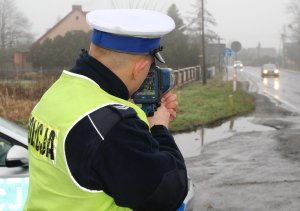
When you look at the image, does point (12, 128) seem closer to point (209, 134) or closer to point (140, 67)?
point (140, 67)

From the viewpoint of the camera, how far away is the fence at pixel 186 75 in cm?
2745

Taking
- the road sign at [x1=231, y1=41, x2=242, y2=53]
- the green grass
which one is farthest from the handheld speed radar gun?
the road sign at [x1=231, y1=41, x2=242, y2=53]

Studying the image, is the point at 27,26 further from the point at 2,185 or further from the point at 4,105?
the point at 2,185

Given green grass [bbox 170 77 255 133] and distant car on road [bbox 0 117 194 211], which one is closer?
distant car on road [bbox 0 117 194 211]

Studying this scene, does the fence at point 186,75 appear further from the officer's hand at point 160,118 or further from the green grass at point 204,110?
the officer's hand at point 160,118

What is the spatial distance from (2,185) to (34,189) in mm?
1914

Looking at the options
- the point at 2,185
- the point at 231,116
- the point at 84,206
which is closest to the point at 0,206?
the point at 2,185

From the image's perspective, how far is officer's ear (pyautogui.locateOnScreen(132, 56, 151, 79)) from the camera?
5.49 feet

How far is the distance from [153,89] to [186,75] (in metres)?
30.2

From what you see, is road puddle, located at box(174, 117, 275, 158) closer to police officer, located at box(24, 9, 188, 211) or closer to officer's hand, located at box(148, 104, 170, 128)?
officer's hand, located at box(148, 104, 170, 128)

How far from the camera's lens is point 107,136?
1489 mm

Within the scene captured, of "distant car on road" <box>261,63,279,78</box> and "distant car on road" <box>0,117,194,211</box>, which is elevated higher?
"distant car on road" <box>0,117,194,211</box>

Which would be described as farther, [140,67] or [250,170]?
[250,170]

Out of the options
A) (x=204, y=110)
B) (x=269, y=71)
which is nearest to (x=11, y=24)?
(x=269, y=71)
